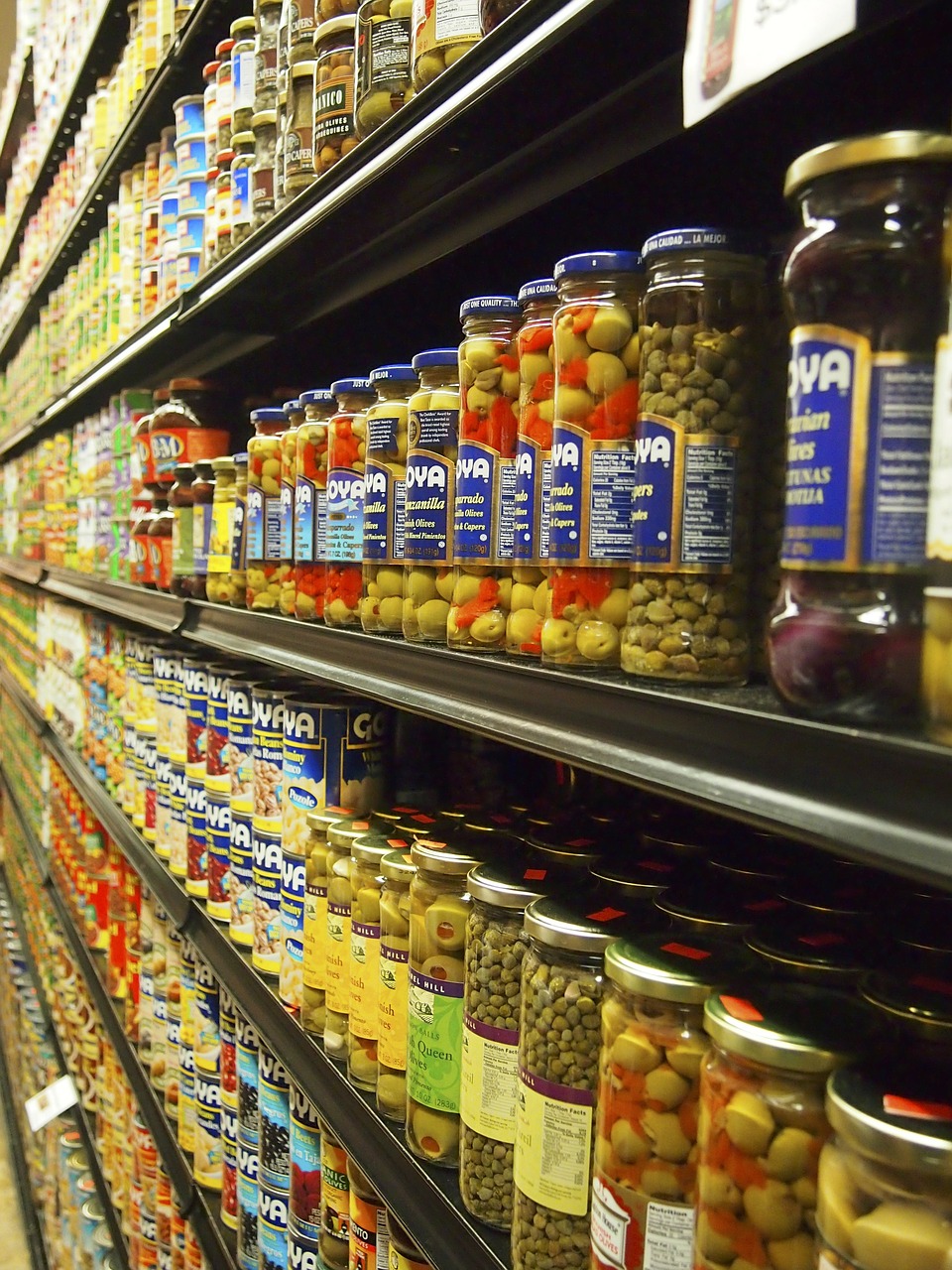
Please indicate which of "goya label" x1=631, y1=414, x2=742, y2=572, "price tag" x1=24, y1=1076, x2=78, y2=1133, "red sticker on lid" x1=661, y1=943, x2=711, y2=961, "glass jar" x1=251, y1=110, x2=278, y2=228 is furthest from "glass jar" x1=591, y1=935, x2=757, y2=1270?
"price tag" x1=24, y1=1076, x2=78, y2=1133

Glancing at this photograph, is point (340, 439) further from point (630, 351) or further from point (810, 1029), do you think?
point (810, 1029)

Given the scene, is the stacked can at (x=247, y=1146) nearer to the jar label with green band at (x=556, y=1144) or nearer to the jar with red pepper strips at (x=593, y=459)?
the jar label with green band at (x=556, y=1144)

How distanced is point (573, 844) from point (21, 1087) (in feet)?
12.9

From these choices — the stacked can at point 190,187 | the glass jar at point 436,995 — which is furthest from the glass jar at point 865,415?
the stacked can at point 190,187

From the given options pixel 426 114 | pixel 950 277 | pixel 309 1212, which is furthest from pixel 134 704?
pixel 950 277

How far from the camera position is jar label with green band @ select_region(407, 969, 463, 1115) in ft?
3.14

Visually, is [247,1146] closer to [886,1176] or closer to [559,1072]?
[559,1072]

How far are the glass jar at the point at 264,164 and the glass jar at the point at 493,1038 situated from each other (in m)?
1.10

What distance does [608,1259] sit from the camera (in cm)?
69

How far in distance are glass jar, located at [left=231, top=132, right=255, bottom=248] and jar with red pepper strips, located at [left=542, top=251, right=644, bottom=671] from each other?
106 centimetres

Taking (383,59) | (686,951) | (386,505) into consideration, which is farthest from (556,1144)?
(383,59)

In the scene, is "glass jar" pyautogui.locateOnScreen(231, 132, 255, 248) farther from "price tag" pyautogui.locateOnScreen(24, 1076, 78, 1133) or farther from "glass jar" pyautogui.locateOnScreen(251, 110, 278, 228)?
"price tag" pyautogui.locateOnScreen(24, 1076, 78, 1133)

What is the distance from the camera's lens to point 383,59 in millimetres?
1128

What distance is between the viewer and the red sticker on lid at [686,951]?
0.70 metres
